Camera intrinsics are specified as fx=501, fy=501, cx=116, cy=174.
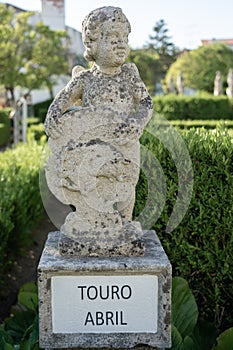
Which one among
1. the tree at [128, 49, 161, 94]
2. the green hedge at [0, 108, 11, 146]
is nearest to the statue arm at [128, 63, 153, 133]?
the green hedge at [0, 108, 11, 146]

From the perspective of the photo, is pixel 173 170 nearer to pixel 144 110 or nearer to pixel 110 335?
pixel 144 110

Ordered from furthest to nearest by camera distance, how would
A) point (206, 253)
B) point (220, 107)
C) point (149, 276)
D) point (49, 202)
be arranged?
point (220, 107) < point (206, 253) < point (49, 202) < point (149, 276)

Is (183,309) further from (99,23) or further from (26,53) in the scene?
(26,53)

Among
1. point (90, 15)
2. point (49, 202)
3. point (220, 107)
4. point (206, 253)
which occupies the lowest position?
point (220, 107)

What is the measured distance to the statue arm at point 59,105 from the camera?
2.49m

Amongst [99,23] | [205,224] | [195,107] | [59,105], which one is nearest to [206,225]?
[205,224]

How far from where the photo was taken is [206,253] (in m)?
3.60

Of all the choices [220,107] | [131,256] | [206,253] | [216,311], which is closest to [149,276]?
[131,256]

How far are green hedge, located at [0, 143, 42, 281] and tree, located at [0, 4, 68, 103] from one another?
57.0 feet

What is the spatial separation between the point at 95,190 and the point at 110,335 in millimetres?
729

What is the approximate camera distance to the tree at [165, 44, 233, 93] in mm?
32562

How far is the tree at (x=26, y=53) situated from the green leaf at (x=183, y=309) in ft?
69.5

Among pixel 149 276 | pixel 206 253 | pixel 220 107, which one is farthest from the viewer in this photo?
pixel 220 107

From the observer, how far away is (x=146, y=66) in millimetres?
45594
